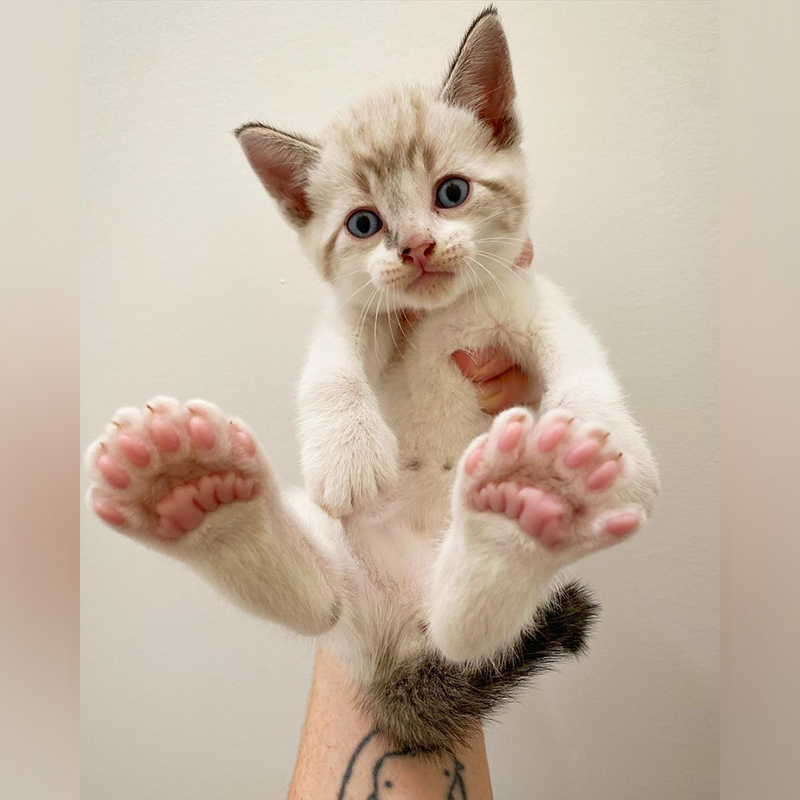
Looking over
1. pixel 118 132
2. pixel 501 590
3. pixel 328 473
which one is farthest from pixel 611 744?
pixel 118 132

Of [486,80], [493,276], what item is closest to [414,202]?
[493,276]

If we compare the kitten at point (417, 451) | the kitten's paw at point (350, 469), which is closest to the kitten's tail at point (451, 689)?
the kitten at point (417, 451)

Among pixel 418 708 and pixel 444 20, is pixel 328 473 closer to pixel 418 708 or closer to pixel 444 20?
pixel 418 708

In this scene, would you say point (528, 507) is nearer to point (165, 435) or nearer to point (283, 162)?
point (165, 435)

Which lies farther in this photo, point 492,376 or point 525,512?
point 492,376

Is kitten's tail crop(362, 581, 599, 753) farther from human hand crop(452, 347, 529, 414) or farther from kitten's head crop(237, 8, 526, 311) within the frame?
kitten's head crop(237, 8, 526, 311)

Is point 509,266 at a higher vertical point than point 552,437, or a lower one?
higher
